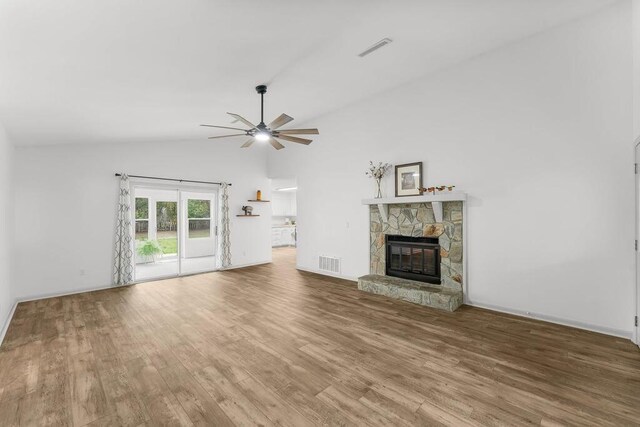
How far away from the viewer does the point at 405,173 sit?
16.5 feet

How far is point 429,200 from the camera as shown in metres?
4.49

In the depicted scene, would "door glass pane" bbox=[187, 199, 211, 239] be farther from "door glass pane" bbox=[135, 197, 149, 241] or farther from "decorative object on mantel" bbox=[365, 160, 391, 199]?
"decorative object on mantel" bbox=[365, 160, 391, 199]

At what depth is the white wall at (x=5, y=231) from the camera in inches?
139

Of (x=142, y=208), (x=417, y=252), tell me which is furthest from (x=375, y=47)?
(x=142, y=208)

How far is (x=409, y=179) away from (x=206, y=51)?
12.1ft

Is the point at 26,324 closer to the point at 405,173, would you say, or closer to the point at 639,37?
the point at 405,173

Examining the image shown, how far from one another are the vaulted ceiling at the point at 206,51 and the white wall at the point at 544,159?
15.9 inches

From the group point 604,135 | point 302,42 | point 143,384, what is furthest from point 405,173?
point 143,384

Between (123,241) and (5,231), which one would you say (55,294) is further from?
(5,231)

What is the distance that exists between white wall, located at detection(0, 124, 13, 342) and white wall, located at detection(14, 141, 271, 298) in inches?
23.1

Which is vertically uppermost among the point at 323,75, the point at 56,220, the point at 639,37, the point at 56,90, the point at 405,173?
the point at 323,75

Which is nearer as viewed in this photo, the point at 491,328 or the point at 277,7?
the point at 277,7

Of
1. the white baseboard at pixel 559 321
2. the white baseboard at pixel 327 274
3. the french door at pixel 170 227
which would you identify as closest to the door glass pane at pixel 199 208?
the french door at pixel 170 227

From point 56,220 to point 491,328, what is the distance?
23.7 ft
